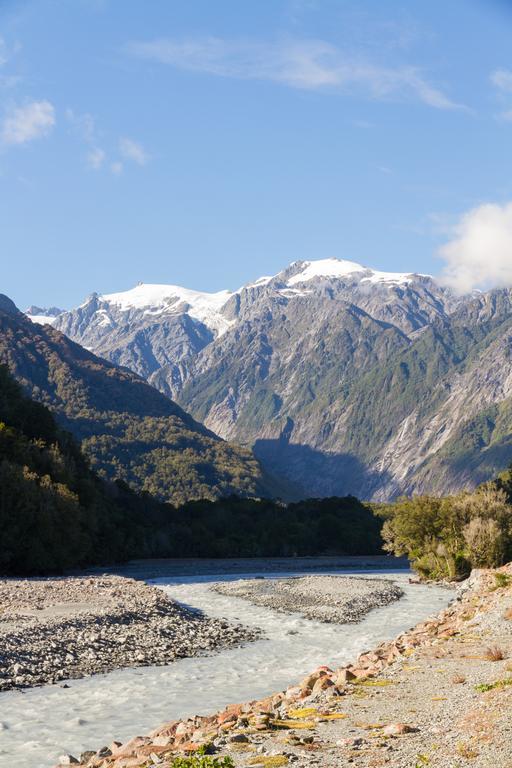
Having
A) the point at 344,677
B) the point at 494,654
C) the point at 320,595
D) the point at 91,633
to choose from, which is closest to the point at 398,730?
the point at 344,677

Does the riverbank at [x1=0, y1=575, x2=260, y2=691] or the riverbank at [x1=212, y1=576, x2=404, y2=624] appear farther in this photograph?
the riverbank at [x1=212, y1=576, x2=404, y2=624]

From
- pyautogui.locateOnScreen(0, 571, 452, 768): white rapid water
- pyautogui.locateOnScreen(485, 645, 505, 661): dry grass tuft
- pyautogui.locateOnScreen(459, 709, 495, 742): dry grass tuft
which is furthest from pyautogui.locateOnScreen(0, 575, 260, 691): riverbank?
pyautogui.locateOnScreen(459, 709, 495, 742): dry grass tuft

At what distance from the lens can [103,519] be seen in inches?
2992

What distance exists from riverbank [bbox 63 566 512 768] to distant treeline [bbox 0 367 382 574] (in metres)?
43.3

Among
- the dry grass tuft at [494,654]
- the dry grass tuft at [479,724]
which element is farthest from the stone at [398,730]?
the dry grass tuft at [494,654]

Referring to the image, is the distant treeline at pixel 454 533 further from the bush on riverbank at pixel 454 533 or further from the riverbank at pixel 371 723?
the riverbank at pixel 371 723

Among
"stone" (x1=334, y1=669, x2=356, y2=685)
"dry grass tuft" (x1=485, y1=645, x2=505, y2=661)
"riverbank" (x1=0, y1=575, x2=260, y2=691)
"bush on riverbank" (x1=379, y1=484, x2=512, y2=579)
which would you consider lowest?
"riverbank" (x1=0, y1=575, x2=260, y2=691)

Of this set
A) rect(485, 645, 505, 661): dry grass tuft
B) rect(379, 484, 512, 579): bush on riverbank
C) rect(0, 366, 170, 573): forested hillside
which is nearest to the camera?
rect(485, 645, 505, 661): dry grass tuft

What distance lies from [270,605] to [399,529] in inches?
807

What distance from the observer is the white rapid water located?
16.4 meters

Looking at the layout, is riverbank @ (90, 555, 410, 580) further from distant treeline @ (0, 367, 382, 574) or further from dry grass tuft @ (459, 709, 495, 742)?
dry grass tuft @ (459, 709, 495, 742)

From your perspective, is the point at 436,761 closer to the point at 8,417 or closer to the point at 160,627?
the point at 160,627

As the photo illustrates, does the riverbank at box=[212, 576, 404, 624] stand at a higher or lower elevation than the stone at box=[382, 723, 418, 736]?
lower

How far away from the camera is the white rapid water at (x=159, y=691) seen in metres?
16.4
